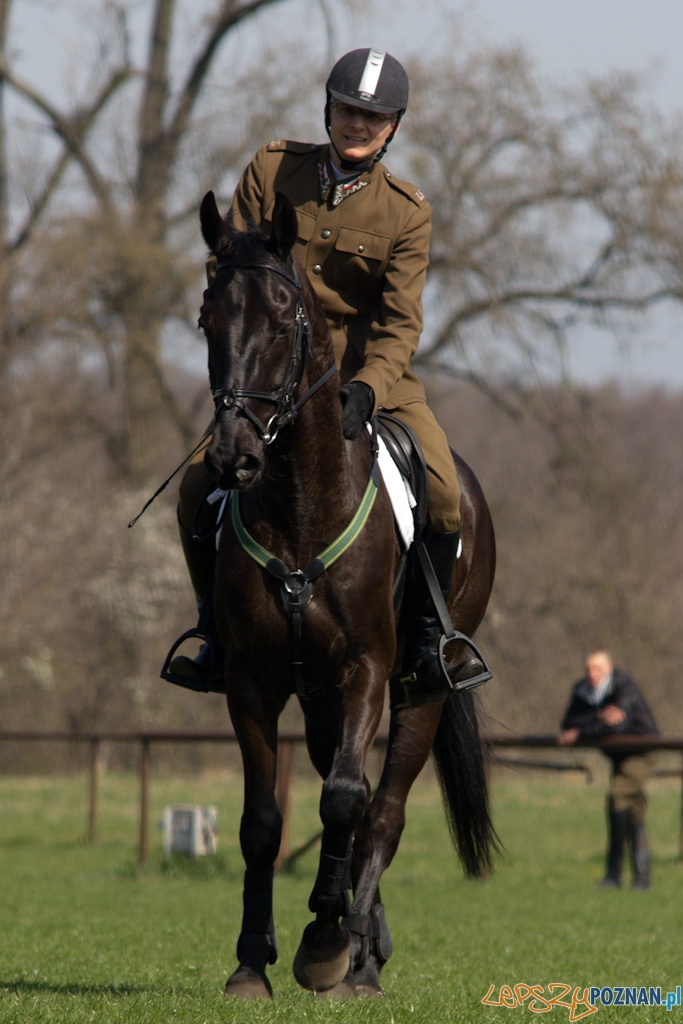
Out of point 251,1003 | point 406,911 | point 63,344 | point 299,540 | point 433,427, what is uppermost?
point 63,344

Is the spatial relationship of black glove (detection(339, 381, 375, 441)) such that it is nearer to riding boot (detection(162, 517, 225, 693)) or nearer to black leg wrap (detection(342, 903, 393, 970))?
riding boot (detection(162, 517, 225, 693))

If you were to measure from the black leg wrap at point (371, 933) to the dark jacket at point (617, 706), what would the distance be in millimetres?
7906

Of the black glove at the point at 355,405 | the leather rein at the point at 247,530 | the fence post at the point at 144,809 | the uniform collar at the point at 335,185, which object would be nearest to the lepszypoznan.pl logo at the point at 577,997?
the leather rein at the point at 247,530

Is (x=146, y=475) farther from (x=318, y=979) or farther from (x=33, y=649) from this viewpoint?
(x=318, y=979)

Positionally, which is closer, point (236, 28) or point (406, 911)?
point (406, 911)

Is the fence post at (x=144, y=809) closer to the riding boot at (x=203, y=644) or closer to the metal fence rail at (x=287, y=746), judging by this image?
the metal fence rail at (x=287, y=746)

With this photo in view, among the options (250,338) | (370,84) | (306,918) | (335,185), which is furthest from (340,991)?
(306,918)

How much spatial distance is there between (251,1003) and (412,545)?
196cm

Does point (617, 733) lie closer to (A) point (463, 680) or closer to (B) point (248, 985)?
(A) point (463, 680)

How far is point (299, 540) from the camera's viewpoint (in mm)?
5102

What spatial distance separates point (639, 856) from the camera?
12617 millimetres

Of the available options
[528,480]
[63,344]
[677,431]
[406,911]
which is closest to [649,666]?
[528,480]

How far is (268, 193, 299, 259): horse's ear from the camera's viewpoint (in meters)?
4.82

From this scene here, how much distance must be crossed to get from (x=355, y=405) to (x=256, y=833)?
66.9 inches
